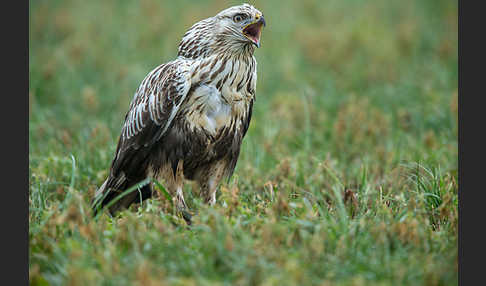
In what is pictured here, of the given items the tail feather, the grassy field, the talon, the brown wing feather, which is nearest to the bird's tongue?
the brown wing feather

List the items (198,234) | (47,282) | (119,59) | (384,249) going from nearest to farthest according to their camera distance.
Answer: (47,282) < (384,249) < (198,234) < (119,59)

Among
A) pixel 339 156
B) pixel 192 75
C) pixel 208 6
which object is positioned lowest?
pixel 339 156

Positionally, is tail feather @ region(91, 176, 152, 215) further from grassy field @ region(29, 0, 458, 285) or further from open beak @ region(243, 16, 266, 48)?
open beak @ region(243, 16, 266, 48)

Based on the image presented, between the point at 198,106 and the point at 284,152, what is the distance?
80.5 inches

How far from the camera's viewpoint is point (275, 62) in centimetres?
897

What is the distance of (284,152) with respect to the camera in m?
5.81

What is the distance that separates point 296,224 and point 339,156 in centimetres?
280

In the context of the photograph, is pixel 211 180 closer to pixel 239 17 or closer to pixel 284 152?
pixel 239 17

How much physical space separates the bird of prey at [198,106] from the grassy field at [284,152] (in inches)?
13.1

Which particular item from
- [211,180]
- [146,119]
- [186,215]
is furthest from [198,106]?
[186,215]

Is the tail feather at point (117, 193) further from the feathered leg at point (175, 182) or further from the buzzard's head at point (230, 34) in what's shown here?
the buzzard's head at point (230, 34)

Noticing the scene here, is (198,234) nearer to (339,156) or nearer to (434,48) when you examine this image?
(339,156)

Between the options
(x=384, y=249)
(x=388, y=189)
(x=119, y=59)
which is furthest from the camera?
(x=119, y=59)

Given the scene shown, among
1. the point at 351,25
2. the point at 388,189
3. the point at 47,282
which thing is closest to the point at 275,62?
the point at 351,25
